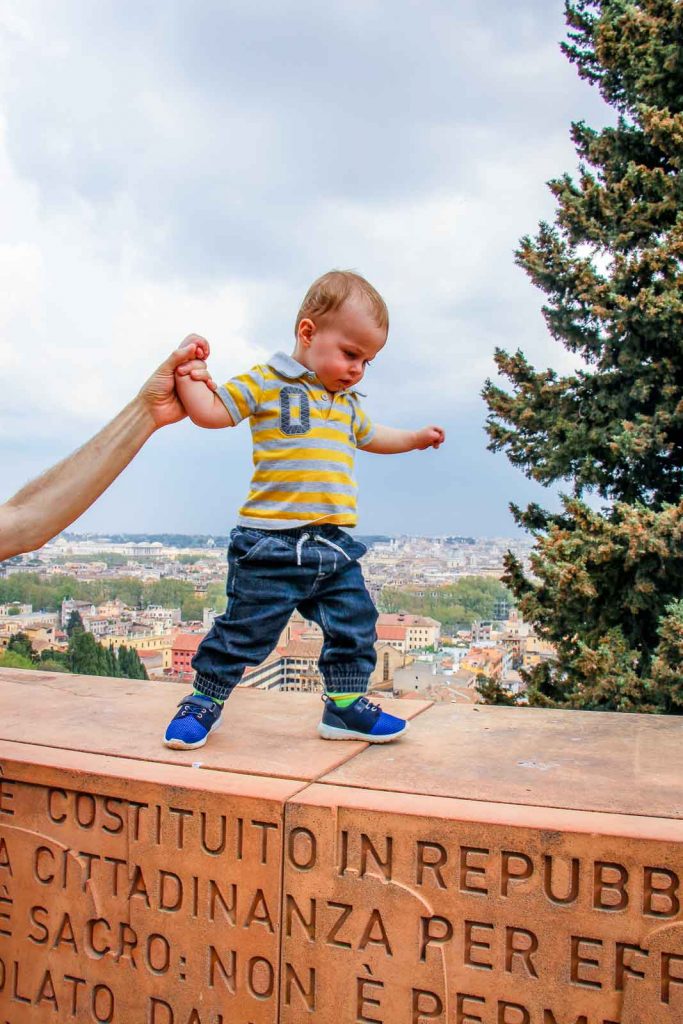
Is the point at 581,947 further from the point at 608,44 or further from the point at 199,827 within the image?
the point at 608,44

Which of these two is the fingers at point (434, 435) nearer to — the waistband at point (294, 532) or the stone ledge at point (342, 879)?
the waistband at point (294, 532)

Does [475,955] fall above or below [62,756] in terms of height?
below

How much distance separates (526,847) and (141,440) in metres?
1.20

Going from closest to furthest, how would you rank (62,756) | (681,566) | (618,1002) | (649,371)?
(618,1002) < (62,756) < (681,566) < (649,371)

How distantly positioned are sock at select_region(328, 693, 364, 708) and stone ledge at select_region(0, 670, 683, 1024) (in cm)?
12

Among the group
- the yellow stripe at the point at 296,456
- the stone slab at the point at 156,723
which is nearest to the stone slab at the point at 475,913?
the stone slab at the point at 156,723

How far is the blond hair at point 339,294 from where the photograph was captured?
83.0 inches

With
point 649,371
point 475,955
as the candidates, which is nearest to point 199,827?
point 475,955

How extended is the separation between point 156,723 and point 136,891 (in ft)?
1.92

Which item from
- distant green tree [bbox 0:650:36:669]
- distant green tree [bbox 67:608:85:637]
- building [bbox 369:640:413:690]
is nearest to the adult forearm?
building [bbox 369:640:413:690]

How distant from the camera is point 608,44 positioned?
23.9 ft

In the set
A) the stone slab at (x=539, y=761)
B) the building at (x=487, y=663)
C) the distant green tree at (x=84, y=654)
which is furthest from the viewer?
the building at (x=487, y=663)

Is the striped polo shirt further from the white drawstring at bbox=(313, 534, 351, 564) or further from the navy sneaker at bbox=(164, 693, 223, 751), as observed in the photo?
the navy sneaker at bbox=(164, 693, 223, 751)

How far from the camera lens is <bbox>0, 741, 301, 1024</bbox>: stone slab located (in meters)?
1.73
